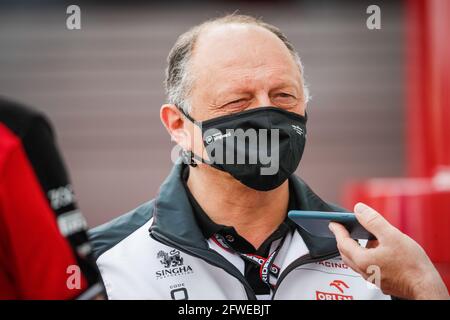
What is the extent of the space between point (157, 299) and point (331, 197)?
330cm

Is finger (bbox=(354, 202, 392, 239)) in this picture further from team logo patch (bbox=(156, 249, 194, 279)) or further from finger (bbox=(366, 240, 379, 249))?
team logo patch (bbox=(156, 249, 194, 279))

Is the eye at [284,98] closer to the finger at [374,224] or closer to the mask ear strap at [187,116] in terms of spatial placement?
the mask ear strap at [187,116]

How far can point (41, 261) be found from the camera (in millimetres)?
1467

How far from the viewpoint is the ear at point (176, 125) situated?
199 centimetres

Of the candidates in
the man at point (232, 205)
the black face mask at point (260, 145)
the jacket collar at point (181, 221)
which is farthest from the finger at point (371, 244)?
the black face mask at point (260, 145)

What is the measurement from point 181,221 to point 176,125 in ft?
1.02

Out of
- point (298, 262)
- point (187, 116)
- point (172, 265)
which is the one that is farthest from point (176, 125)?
point (298, 262)

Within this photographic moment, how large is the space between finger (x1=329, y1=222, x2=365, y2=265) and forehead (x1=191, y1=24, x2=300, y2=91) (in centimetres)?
44

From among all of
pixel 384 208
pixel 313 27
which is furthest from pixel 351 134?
pixel 384 208

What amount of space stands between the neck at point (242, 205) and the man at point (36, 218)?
495 mm

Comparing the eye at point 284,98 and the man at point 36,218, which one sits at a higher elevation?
the eye at point 284,98

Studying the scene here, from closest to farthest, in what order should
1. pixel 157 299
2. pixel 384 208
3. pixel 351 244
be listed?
pixel 351 244 < pixel 157 299 < pixel 384 208

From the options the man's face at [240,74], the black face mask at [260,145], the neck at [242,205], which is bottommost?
the neck at [242,205]
